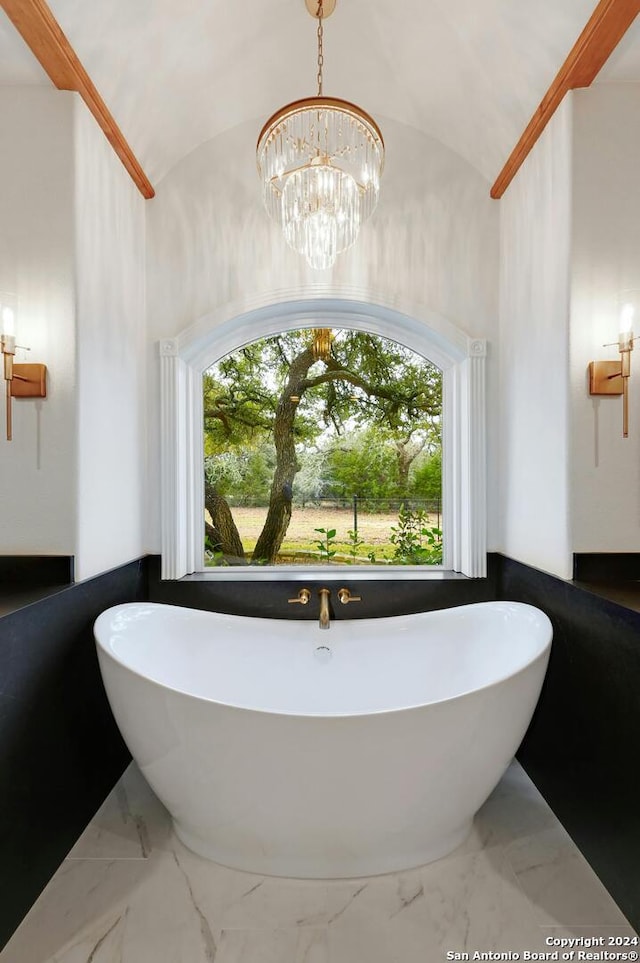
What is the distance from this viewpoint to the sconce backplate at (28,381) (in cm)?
183

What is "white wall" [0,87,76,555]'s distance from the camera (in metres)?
1.86

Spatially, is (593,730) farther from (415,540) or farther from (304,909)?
(415,540)

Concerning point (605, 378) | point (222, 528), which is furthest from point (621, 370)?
point (222, 528)

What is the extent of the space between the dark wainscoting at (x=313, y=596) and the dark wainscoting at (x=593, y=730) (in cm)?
47

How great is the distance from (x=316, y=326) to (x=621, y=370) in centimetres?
140

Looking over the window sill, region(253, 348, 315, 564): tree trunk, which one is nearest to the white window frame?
the window sill

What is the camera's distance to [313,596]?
2445mm

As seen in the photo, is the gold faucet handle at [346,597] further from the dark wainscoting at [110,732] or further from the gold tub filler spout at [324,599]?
the dark wainscoting at [110,732]

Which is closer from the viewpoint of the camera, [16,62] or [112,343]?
[16,62]

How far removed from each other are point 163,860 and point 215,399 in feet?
6.17

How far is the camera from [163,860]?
67.4 inches

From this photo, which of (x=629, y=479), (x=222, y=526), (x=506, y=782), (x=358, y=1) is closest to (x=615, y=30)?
(x=358, y=1)

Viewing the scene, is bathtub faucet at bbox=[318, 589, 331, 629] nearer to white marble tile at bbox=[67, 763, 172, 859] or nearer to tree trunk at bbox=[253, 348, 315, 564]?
tree trunk at bbox=[253, 348, 315, 564]

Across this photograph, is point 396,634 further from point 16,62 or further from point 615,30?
point 16,62
